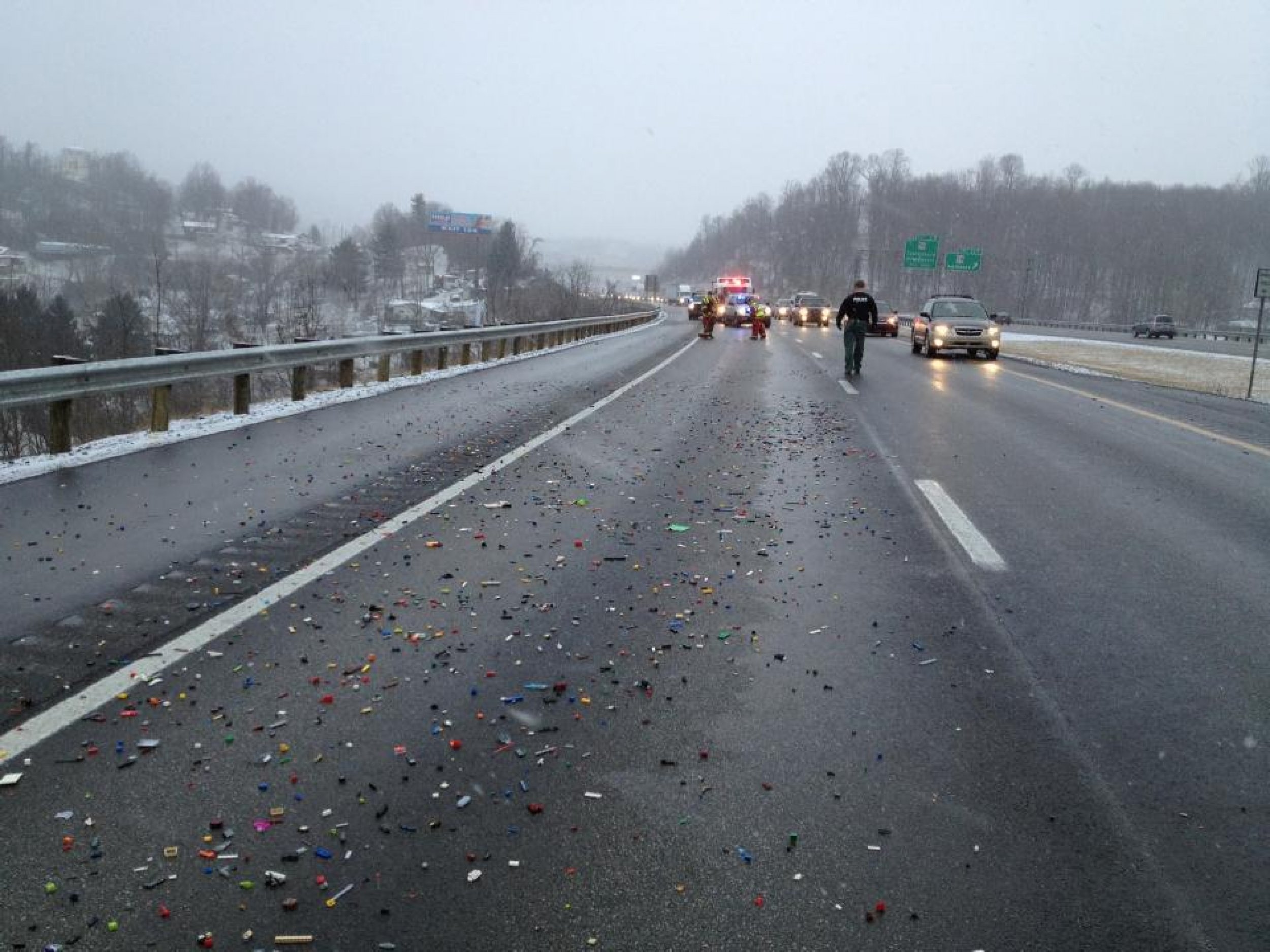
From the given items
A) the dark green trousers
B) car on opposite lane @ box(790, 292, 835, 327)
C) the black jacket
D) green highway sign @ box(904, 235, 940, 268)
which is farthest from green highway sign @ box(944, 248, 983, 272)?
the black jacket

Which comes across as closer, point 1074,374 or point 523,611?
point 523,611

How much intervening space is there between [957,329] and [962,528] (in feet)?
73.6

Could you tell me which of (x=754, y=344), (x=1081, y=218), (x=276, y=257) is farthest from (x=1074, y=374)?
(x=276, y=257)

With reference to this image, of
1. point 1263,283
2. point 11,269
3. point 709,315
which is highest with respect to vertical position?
point 11,269

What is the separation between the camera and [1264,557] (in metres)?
6.32

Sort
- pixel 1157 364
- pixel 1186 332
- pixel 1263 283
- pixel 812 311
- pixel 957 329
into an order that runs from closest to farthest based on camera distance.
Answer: pixel 1263 283, pixel 957 329, pixel 1157 364, pixel 812 311, pixel 1186 332

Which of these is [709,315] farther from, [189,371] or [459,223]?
[459,223]

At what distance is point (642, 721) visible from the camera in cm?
368

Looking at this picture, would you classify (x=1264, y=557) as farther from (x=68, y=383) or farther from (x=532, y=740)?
(x=68, y=383)

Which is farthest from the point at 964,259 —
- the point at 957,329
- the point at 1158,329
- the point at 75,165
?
the point at 75,165

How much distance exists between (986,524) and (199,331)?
2016 inches

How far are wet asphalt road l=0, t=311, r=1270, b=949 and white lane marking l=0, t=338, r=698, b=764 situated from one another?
0.08 meters

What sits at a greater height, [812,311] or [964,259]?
[964,259]

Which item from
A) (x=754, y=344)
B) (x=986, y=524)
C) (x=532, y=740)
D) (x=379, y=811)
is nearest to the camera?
(x=379, y=811)
